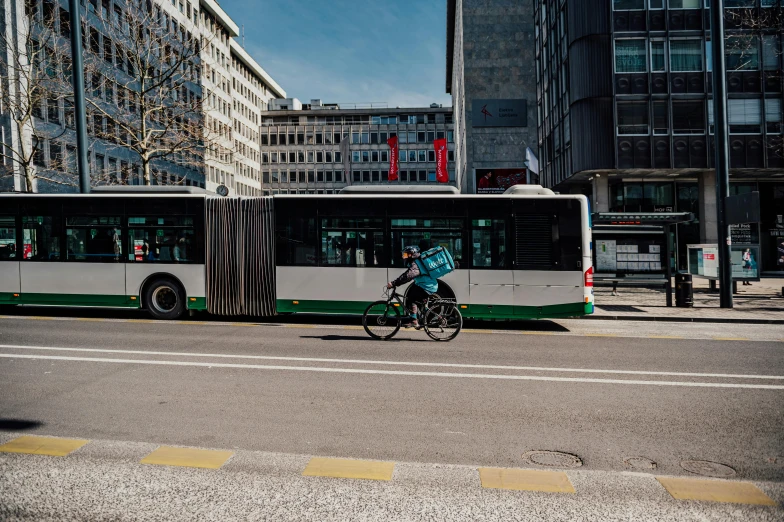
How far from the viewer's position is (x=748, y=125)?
29672mm

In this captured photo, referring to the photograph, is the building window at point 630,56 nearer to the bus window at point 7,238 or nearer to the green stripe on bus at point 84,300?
the green stripe on bus at point 84,300

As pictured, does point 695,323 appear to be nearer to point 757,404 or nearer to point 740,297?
point 740,297

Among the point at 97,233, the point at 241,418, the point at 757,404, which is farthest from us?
the point at 97,233

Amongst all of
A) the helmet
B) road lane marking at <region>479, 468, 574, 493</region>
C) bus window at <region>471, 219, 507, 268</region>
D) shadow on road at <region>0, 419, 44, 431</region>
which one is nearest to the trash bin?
bus window at <region>471, 219, 507, 268</region>

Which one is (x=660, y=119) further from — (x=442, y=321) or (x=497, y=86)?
(x=442, y=321)

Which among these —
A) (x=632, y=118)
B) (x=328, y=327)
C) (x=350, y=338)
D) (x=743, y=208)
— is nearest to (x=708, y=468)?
(x=350, y=338)

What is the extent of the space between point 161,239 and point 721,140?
1422 centimetres

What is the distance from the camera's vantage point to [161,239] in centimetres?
1412

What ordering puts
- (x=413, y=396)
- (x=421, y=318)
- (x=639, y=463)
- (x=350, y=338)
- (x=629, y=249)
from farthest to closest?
(x=629, y=249), (x=350, y=338), (x=421, y=318), (x=413, y=396), (x=639, y=463)

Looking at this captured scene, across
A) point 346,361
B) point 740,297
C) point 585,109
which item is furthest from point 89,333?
point 585,109

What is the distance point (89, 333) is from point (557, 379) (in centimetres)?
835

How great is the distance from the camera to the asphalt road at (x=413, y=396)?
512 cm

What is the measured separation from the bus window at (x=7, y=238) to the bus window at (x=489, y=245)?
417 inches

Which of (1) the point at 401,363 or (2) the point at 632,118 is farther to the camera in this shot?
(2) the point at 632,118
